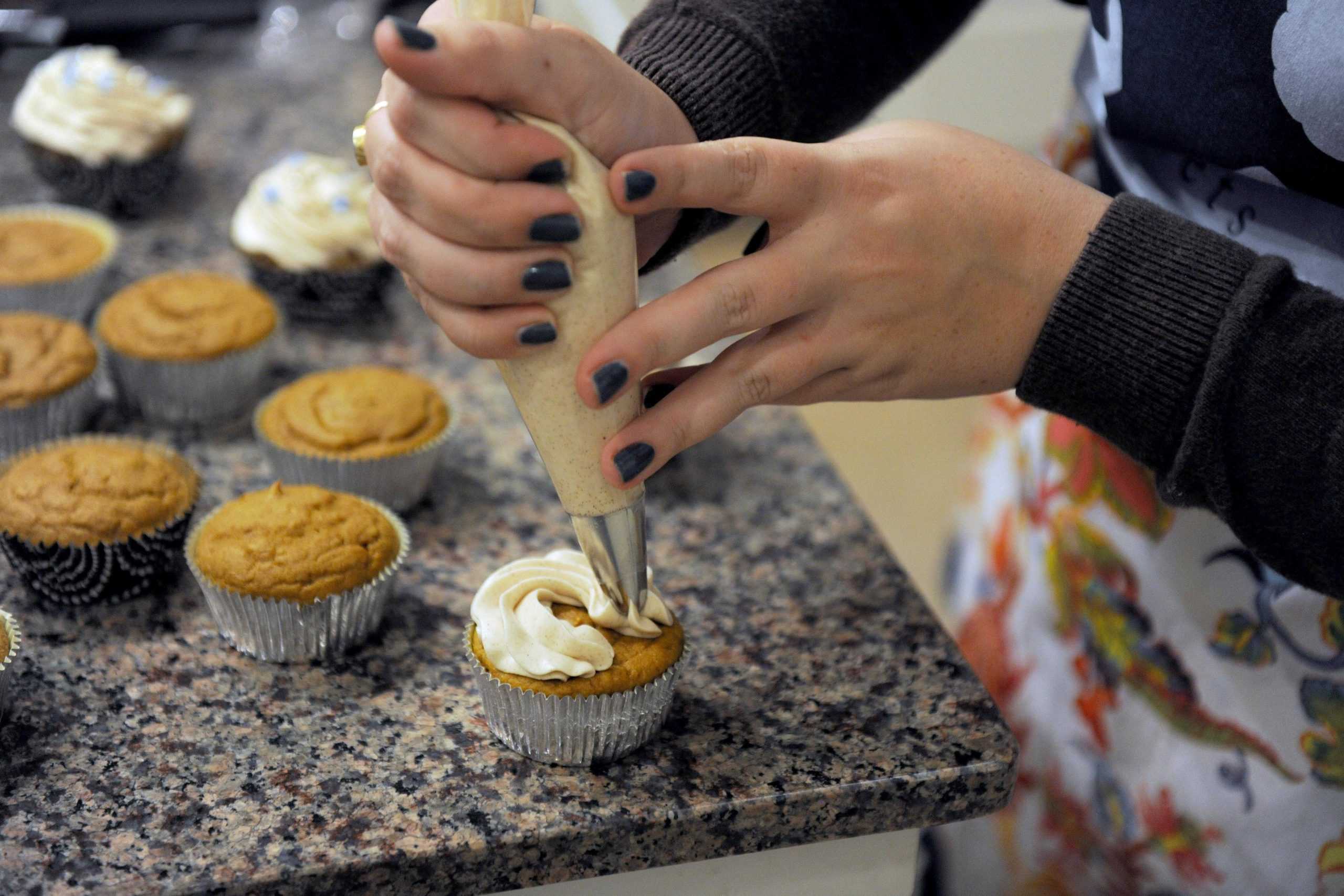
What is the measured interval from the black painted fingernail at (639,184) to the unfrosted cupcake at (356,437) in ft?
2.19

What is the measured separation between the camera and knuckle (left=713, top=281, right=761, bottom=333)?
857mm

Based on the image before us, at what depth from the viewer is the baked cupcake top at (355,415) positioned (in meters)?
1.41

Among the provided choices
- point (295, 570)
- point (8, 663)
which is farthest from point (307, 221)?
point (8, 663)

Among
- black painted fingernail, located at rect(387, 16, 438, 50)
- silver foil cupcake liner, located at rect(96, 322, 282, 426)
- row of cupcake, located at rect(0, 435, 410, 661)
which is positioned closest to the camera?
black painted fingernail, located at rect(387, 16, 438, 50)

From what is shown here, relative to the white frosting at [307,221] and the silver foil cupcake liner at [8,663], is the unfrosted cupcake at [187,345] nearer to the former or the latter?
the white frosting at [307,221]

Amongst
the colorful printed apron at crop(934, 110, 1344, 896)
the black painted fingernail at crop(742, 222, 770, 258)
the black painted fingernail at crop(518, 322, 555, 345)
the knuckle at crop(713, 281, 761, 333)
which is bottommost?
the colorful printed apron at crop(934, 110, 1344, 896)

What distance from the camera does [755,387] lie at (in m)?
0.91

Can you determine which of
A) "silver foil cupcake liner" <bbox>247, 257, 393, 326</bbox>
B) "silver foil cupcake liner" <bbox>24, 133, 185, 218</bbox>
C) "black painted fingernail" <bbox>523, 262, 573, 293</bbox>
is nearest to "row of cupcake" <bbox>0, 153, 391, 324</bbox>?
"silver foil cupcake liner" <bbox>247, 257, 393, 326</bbox>

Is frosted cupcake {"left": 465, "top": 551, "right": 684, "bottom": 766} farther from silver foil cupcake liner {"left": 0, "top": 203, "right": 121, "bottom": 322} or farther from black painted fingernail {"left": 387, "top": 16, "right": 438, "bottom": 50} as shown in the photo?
silver foil cupcake liner {"left": 0, "top": 203, "right": 121, "bottom": 322}

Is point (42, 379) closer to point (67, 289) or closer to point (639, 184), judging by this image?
point (67, 289)

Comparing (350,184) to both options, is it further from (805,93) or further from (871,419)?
(871,419)

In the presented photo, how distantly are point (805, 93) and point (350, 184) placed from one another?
871 millimetres

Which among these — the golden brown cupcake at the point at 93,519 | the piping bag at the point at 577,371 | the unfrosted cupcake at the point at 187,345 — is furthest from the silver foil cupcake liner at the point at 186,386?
the piping bag at the point at 577,371

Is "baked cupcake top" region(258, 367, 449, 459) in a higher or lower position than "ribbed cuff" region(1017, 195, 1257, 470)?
lower
